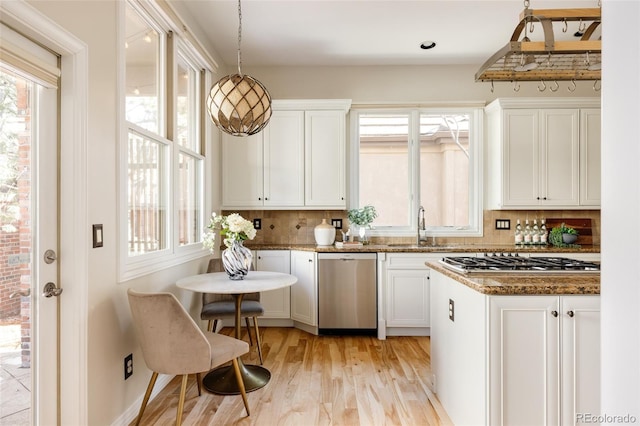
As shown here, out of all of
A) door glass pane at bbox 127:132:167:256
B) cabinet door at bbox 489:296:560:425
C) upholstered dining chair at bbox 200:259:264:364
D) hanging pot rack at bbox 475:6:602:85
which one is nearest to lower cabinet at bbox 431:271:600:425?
cabinet door at bbox 489:296:560:425

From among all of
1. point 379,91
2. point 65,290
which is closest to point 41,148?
point 65,290

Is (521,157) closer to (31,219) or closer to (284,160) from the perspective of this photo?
(284,160)

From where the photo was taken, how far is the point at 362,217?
13.5 feet

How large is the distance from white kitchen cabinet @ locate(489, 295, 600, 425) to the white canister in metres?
2.45

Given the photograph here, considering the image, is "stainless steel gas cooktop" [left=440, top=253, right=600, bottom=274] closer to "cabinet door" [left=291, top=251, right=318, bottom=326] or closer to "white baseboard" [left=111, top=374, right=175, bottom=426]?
"cabinet door" [left=291, top=251, right=318, bottom=326]

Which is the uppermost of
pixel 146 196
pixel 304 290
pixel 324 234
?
pixel 146 196

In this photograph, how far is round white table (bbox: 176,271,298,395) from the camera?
2510mm

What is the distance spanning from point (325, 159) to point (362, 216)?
0.73 meters

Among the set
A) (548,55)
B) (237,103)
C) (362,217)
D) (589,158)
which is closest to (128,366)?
(237,103)

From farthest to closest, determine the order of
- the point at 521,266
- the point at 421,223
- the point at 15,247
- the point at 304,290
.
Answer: the point at 421,223, the point at 304,290, the point at 521,266, the point at 15,247

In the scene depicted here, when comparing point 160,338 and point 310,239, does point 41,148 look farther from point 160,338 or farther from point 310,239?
point 310,239

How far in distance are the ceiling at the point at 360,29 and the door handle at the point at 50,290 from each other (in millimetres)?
2254

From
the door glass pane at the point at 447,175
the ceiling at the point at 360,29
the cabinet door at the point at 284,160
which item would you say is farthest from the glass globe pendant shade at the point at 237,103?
the door glass pane at the point at 447,175

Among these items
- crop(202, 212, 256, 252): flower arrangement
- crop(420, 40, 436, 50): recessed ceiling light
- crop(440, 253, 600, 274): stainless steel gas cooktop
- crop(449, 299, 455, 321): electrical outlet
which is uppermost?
crop(420, 40, 436, 50): recessed ceiling light
